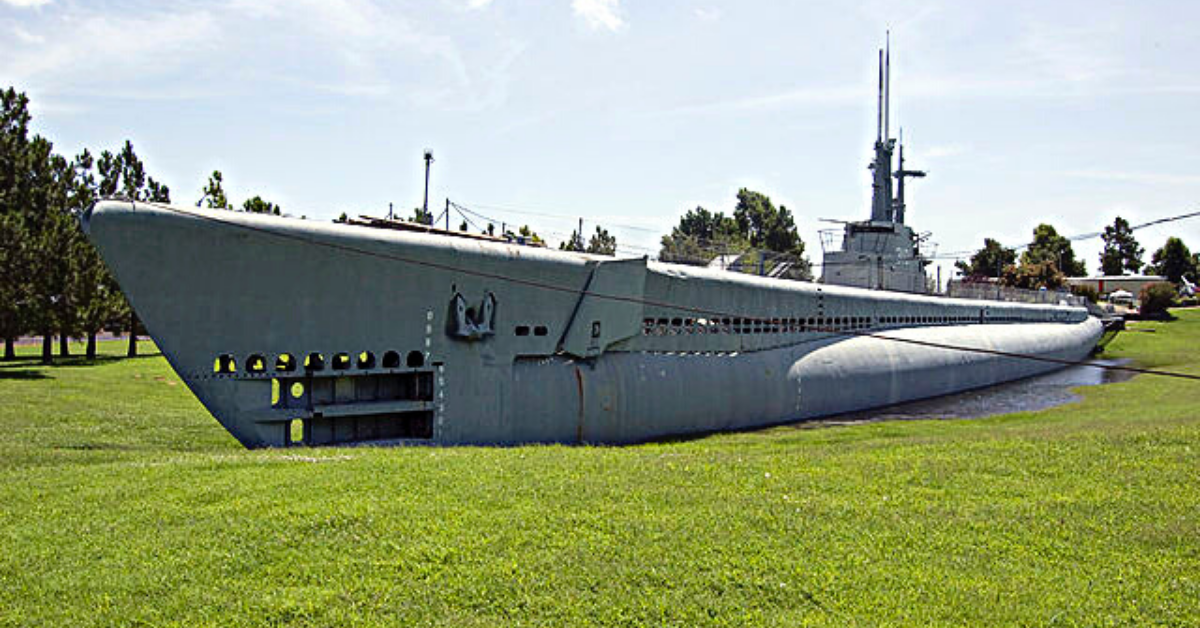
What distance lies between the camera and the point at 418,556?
20.3 ft

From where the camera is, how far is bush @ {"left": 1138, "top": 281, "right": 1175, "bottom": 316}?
62.4m

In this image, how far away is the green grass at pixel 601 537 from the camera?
17.8 feet

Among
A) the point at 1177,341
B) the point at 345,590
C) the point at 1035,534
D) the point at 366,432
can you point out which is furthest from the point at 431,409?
the point at 1177,341

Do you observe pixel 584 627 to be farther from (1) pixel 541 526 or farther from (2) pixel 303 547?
(2) pixel 303 547

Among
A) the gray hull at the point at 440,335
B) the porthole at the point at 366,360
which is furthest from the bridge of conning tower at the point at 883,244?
the porthole at the point at 366,360

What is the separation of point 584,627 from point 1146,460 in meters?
7.73

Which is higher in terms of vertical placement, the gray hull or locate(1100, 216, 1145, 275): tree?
locate(1100, 216, 1145, 275): tree

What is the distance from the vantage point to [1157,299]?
62.7 meters

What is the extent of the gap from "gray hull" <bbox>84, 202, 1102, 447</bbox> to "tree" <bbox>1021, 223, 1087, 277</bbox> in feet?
283

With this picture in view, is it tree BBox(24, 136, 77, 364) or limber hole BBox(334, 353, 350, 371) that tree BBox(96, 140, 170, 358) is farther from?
limber hole BBox(334, 353, 350, 371)

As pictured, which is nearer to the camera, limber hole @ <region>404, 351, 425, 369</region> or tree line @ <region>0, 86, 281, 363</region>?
limber hole @ <region>404, 351, 425, 369</region>

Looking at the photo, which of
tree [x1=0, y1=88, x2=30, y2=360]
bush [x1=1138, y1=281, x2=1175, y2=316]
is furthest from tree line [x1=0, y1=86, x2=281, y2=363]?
bush [x1=1138, y1=281, x2=1175, y2=316]

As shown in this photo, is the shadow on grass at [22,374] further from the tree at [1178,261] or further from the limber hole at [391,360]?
the tree at [1178,261]

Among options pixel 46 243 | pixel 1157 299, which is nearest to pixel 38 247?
pixel 46 243
